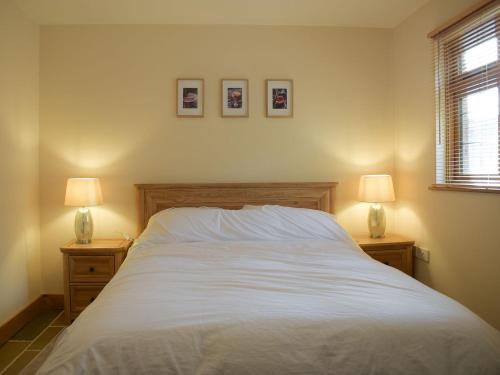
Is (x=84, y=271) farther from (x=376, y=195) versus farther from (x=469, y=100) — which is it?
(x=469, y=100)

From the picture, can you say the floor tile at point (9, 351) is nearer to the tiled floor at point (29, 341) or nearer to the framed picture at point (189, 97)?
the tiled floor at point (29, 341)

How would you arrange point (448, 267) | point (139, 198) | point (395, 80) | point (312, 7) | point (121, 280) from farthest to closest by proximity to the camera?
point (395, 80)
point (139, 198)
point (312, 7)
point (448, 267)
point (121, 280)

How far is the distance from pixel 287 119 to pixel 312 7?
2.96 ft

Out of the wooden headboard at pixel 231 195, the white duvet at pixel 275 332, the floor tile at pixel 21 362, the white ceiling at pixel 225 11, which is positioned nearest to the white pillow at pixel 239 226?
the wooden headboard at pixel 231 195

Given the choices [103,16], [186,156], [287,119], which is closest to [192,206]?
[186,156]

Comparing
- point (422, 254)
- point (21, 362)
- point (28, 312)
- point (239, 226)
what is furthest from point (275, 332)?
point (28, 312)

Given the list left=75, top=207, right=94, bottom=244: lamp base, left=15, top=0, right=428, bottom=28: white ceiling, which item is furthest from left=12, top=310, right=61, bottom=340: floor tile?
left=15, top=0, right=428, bottom=28: white ceiling

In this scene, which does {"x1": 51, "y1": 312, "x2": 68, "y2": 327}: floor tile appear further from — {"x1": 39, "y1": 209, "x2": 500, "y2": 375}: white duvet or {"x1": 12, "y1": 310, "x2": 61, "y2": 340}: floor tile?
A: {"x1": 39, "y1": 209, "x2": 500, "y2": 375}: white duvet

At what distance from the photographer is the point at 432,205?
2.53 metres

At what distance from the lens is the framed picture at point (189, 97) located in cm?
289

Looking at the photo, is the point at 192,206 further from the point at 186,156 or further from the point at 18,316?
the point at 18,316

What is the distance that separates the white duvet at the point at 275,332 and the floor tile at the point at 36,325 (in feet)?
4.95

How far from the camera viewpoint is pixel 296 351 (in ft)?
3.34

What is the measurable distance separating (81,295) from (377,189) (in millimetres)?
2496
